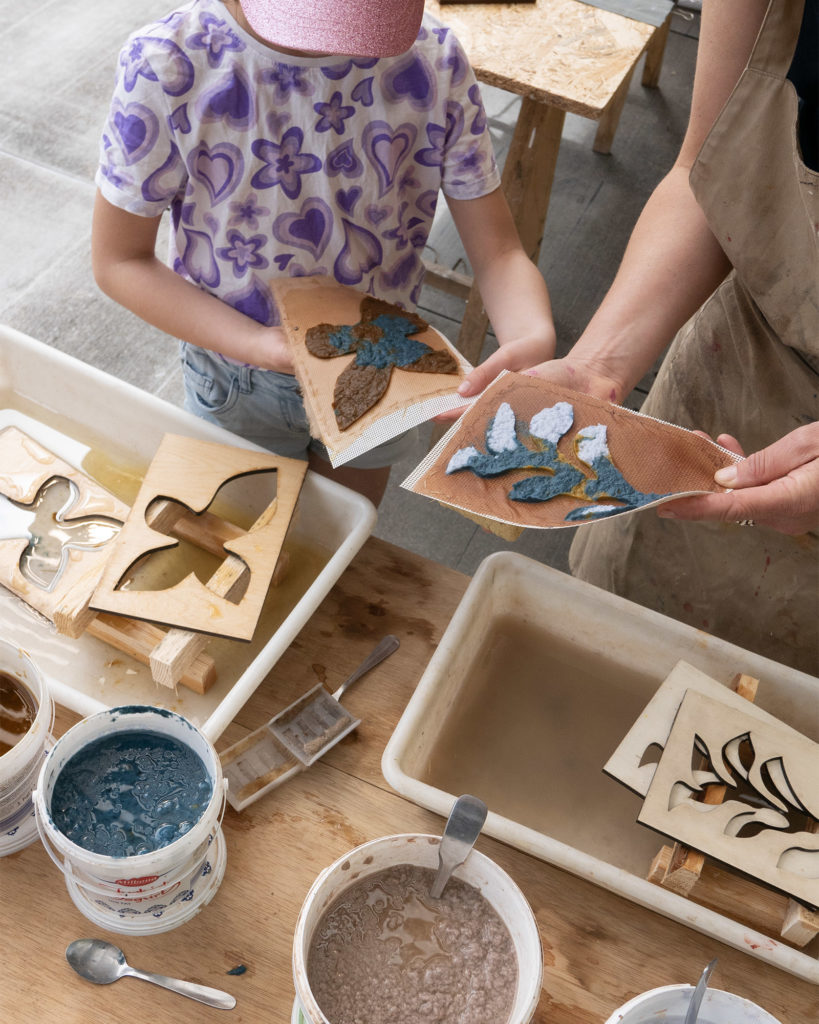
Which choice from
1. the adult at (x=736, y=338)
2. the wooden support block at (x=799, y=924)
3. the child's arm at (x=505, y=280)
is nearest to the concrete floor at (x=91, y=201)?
the adult at (x=736, y=338)

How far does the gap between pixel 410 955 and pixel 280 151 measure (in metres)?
0.94

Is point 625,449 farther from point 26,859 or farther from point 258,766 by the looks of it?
point 26,859

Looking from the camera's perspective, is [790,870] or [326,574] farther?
[326,574]

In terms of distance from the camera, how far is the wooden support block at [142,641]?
0.94 m

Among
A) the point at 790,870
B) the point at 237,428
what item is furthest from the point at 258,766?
the point at 237,428

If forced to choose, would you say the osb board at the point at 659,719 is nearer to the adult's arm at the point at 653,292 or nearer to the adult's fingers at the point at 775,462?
the adult's fingers at the point at 775,462

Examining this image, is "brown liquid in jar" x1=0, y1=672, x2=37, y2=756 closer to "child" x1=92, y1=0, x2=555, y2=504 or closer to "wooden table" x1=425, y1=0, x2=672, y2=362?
"child" x1=92, y1=0, x2=555, y2=504

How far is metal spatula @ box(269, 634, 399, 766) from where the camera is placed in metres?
0.90

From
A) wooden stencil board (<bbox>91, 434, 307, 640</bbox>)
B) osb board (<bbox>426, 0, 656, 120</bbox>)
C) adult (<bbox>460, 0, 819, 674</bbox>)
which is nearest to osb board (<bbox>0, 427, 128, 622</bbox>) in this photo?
wooden stencil board (<bbox>91, 434, 307, 640</bbox>)

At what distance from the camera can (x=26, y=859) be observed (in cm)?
81

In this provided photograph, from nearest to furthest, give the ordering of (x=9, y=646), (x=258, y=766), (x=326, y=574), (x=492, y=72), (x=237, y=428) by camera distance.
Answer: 1. (x=9, y=646)
2. (x=258, y=766)
3. (x=326, y=574)
4. (x=237, y=428)
5. (x=492, y=72)

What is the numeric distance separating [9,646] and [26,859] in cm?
21

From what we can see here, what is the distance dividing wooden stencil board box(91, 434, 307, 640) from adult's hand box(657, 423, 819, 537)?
46 centimetres

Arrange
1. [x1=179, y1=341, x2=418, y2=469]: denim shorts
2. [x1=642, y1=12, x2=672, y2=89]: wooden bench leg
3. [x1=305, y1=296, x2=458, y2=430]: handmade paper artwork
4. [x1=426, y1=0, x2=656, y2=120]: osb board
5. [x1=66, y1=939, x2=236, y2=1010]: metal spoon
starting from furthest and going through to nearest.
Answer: [x1=642, y1=12, x2=672, y2=89]: wooden bench leg < [x1=426, y1=0, x2=656, y2=120]: osb board < [x1=179, y1=341, x2=418, y2=469]: denim shorts < [x1=305, y1=296, x2=458, y2=430]: handmade paper artwork < [x1=66, y1=939, x2=236, y2=1010]: metal spoon
